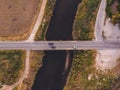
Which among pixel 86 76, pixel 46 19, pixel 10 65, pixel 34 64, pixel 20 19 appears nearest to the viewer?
pixel 86 76

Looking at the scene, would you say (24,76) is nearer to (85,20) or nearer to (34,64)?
(34,64)

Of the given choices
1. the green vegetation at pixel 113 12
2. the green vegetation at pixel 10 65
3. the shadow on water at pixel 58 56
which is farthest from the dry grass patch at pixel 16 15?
the green vegetation at pixel 113 12

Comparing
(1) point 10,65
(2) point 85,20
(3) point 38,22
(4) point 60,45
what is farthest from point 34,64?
(2) point 85,20

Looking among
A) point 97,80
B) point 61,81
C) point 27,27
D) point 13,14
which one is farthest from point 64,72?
point 13,14

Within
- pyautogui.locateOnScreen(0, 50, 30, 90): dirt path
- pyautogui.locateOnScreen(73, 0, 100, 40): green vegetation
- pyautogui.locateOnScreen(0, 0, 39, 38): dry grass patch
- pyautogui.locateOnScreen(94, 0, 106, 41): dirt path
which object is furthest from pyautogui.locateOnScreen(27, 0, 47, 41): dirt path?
pyautogui.locateOnScreen(94, 0, 106, 41): dirt path

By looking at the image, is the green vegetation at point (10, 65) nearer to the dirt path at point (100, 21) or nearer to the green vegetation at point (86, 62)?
the green vegetation at point (86, 62)

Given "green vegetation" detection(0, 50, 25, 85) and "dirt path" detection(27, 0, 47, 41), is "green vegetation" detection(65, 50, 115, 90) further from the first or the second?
"green vegetation" detection(0, 50, 25, 85)
